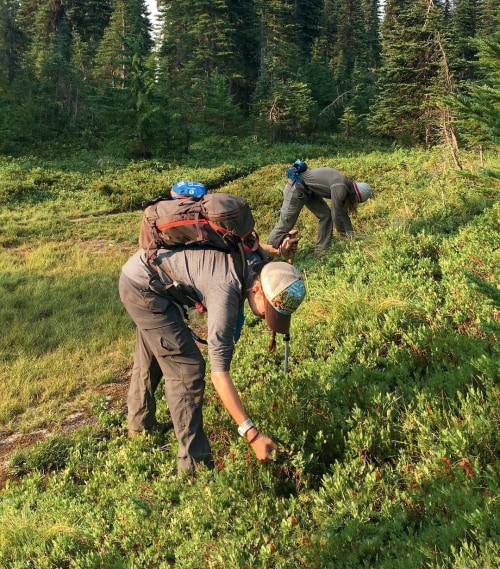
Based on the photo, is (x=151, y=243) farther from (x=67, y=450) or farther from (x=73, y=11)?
(x=73, y=11)

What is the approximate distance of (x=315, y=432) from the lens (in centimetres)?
336

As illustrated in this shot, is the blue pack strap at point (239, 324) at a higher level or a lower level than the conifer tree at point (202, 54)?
lower

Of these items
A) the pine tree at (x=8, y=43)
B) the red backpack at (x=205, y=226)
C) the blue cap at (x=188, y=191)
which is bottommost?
the red backpack at (x=205, y=226)

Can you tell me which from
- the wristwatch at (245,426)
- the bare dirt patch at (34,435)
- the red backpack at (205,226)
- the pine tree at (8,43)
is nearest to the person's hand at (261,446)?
the wristwatch at (245,426)

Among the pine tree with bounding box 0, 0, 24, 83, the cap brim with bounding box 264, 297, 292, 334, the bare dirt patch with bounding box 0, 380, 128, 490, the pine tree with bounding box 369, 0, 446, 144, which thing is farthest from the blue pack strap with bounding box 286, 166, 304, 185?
the pine tree with bounding box 0, 0, 24, 83

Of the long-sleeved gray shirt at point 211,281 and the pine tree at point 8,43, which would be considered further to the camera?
the pine tree at point 8,43

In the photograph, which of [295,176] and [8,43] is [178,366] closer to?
[295,176]

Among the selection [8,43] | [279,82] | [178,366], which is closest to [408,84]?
[279,82]

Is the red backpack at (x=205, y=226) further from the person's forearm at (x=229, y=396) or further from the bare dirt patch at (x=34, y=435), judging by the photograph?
the bare dirt patch at (x=34, y=435)

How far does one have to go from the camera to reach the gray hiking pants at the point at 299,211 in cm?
810

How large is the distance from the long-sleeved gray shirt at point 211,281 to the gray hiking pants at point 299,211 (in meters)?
4.88

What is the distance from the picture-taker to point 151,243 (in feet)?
10.9

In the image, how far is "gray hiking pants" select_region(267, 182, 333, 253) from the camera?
8.10 m

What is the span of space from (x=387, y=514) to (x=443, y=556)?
1.52 feet
